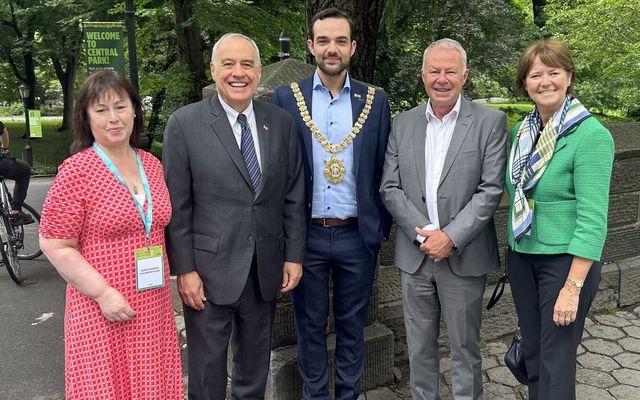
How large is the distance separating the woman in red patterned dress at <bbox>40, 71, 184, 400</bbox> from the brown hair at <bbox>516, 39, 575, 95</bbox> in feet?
5.70

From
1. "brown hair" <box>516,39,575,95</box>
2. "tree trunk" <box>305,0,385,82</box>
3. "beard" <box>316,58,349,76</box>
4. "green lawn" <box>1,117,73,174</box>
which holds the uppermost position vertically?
"tree trunk" <box>305,0,385,82</box>

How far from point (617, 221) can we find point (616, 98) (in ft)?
45.1

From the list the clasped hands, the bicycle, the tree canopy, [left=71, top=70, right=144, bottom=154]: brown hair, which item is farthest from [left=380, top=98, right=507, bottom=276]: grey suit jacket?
the tree canopy

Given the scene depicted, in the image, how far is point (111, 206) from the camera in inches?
90.3

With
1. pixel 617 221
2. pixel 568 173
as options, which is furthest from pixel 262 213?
pixel 617 221

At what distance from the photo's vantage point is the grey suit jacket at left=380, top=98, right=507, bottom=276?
2832 mm

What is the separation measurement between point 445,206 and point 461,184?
0.13m

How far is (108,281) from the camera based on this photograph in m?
2.34

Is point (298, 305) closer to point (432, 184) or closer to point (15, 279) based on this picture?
point (432, 184)

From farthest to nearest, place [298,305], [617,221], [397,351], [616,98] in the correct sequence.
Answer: [616,98], [617,221], [397,351], [298,305]

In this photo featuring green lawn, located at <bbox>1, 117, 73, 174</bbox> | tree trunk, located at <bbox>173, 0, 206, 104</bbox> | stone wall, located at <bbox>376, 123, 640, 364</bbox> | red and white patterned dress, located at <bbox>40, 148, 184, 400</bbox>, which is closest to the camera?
red and white patterned dress, located at <bbox>40, 148, 184, 400</bbox>

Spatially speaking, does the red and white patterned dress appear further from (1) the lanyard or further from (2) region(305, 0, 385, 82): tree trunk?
(2) region(305, 0, 385, 82): tree trunk

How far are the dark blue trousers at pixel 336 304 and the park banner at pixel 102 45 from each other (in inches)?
434

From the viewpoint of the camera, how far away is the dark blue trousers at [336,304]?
3066 mm
